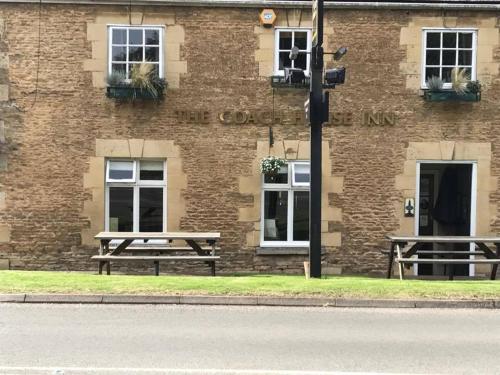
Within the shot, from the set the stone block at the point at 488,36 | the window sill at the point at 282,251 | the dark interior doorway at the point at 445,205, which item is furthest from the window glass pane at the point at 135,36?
the stone block at the point at 488,36

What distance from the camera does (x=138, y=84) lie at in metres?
12.7

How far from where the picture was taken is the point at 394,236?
41.7 feet

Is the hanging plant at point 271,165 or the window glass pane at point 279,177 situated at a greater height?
the hanging plant at point 271,165

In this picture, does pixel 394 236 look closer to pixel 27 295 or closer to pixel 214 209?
pixel 214 209

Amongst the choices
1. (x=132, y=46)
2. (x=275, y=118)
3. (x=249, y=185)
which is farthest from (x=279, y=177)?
(x=132, y=46)

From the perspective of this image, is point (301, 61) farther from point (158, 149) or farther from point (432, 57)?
point (158, 149)

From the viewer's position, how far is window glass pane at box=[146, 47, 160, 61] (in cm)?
1310

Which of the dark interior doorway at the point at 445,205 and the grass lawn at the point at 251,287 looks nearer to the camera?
the grass lawn at the point at 251,287

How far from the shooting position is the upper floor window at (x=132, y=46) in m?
13.0

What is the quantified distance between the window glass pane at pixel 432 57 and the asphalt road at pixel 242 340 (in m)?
6.61

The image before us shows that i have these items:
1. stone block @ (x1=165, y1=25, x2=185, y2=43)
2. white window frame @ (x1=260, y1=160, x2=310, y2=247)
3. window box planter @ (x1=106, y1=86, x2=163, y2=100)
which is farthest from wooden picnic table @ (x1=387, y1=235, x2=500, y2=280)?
stone block @ (x1=165, y1=25, x2=185, y2=43)

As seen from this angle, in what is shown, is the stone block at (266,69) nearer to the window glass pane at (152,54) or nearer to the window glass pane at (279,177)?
the window glass pane at (279,177)

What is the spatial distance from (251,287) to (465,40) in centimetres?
801

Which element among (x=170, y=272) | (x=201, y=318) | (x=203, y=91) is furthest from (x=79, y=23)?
(x=201, y=318)
